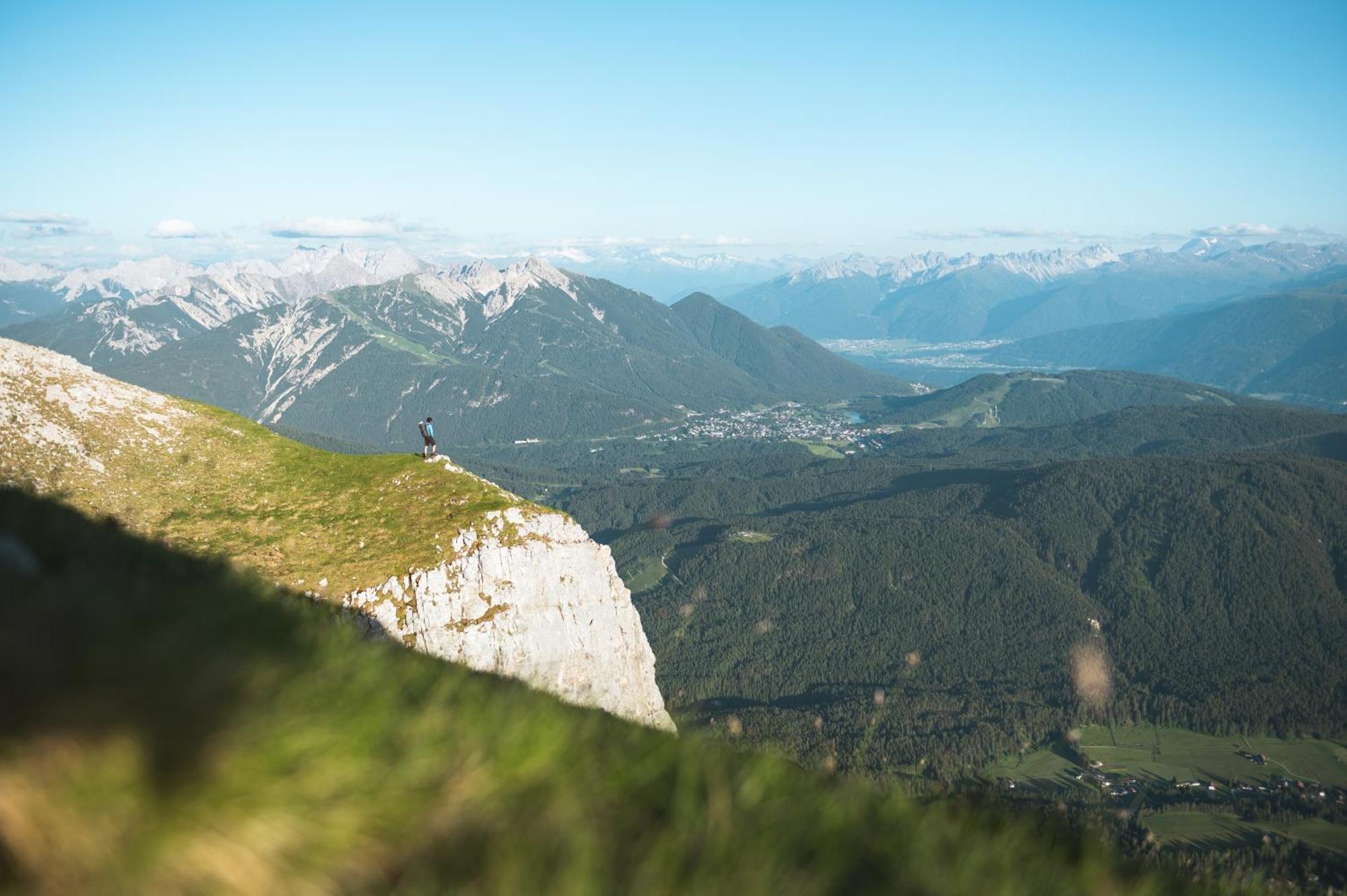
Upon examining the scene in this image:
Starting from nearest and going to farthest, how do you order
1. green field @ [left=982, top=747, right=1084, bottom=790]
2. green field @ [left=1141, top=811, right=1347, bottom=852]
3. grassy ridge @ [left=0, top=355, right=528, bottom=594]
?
1. grassy ridge @ [left=0, top=355, right=528, bottom=594]
2. green field @ [left=1141, top=811, right=1347, bottom=852]
3. green field @ [left=982, top=747, right=1084, bottom=790]

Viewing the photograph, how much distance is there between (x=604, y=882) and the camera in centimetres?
288

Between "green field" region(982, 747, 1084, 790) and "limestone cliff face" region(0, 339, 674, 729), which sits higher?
"limestone cliff face" region(0, 339, 674, 729)

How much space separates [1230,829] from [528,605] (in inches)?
6876

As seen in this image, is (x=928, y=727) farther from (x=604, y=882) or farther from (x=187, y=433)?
(x=604, y=882)

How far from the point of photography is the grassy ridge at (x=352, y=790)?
2.33 metres

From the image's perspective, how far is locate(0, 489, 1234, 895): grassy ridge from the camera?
233 centimetres

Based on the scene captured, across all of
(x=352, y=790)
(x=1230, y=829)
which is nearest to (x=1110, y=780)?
(x=1230, y=829)

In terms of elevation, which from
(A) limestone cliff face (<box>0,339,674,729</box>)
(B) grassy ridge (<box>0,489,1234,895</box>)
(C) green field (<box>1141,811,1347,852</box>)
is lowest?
(C) green field (<box>1141,811,1347,852</box>)

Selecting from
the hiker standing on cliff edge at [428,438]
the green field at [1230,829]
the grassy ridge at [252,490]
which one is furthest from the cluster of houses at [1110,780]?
the grassy ridge at [252,490]

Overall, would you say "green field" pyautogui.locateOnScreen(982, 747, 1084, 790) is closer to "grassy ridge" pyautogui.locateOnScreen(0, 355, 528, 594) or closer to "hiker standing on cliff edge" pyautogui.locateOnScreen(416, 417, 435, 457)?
"hiker standing on cliff edge" pyautogui.locateOnScreen(416, 417, 435, 457)

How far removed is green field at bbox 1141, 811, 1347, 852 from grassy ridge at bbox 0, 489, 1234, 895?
584ft

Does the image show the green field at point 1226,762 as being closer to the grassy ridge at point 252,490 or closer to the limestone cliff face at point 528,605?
the limestone cliff face at point 528,605

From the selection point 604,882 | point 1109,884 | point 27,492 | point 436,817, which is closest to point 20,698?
point 436,817

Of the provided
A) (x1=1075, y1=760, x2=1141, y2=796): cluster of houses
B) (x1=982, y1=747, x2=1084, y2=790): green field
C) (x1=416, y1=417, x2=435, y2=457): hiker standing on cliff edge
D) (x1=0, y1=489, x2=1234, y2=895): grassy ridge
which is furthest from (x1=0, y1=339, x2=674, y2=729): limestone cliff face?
(x1=1075, y1=760, x2=1141, y2=796): cluster of houses
